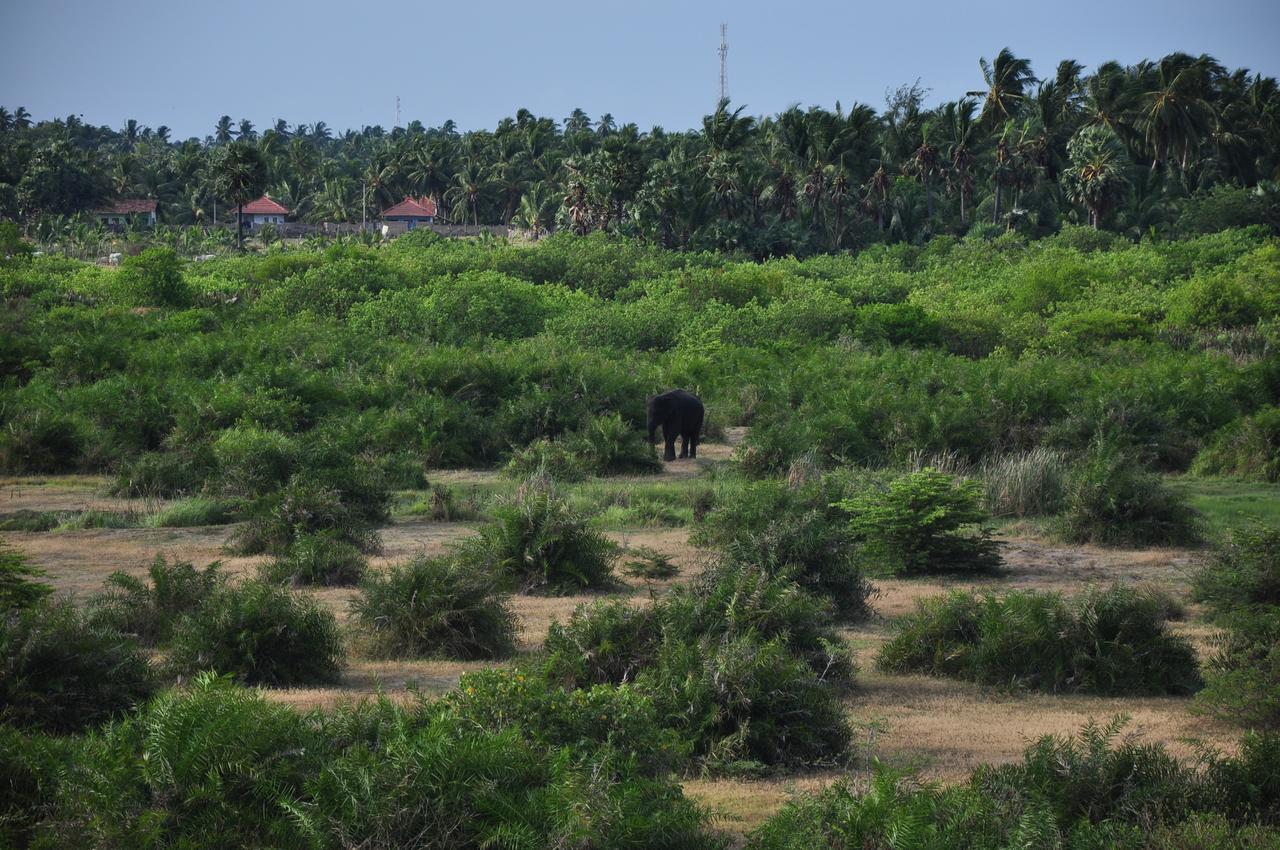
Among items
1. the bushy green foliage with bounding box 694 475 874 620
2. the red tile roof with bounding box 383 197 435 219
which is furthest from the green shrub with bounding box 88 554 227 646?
the red tile roof with bounding box 383 197 435 219

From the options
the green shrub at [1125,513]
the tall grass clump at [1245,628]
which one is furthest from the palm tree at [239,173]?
the tall grass clump at [1245,628]

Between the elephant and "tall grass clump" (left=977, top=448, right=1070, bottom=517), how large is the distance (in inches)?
224

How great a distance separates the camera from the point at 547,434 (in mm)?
21562

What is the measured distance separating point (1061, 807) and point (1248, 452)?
14.7 metres

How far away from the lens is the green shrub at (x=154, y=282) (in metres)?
35.2

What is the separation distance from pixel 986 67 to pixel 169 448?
177 ft

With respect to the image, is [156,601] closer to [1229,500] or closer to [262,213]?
[1229,500]

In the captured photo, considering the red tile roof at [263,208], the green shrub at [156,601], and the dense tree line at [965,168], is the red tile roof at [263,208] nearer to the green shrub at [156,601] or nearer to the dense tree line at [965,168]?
the dense tree line at [965,168]

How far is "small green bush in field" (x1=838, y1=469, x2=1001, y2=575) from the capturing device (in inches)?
538

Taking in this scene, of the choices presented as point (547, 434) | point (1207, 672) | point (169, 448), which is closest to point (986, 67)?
point (547, 434)

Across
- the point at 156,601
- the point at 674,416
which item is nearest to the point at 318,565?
the point at 156,601

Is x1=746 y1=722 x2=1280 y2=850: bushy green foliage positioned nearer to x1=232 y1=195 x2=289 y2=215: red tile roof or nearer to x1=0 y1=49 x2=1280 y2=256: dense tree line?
x1=0 y1=49 x2=1280 y2=256: dense tree line

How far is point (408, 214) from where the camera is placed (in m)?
86.9

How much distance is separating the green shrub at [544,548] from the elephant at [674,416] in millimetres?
8020
